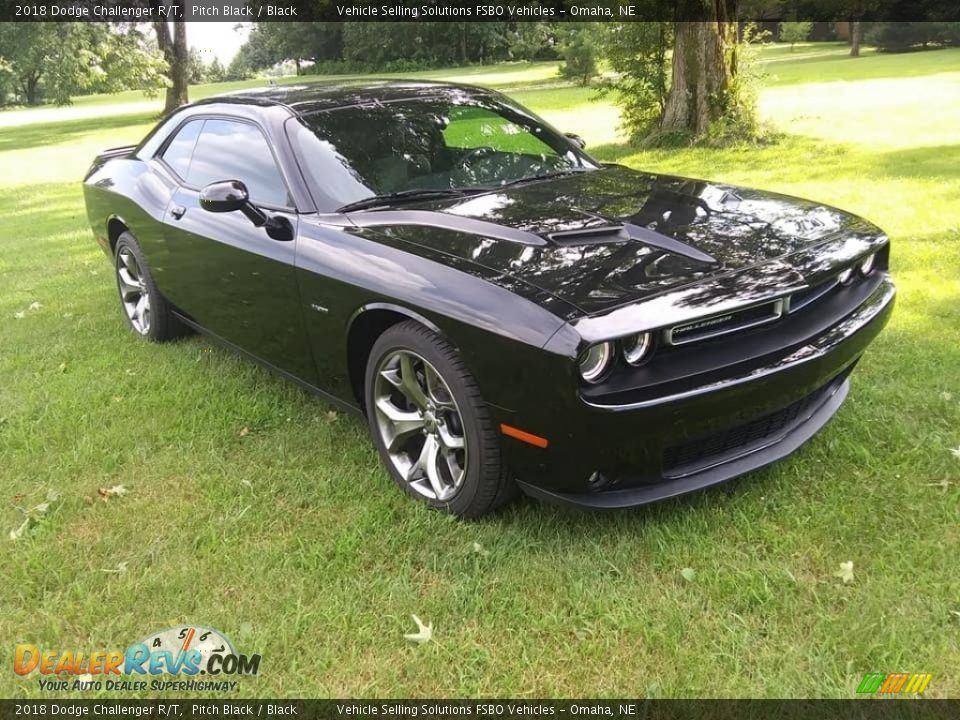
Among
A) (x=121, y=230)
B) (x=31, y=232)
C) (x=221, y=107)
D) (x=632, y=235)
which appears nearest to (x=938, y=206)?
(x=632, y=235)

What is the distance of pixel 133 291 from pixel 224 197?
218 cm

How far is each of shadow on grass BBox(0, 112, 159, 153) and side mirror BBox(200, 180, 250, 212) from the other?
2227 cm

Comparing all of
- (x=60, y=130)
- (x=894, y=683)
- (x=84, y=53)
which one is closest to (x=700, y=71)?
(x=894, y=683)

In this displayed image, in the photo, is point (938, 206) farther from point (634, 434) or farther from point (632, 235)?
point (634, 434)

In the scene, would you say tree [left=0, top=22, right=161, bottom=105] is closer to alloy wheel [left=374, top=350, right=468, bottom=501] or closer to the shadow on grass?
the shadow on grass

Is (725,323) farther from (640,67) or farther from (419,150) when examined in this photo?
(640,67)

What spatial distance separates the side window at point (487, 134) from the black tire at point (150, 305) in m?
2.12

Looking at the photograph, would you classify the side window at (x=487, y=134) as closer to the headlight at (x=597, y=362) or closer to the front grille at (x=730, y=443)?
the headlight at (x=597, y=362)

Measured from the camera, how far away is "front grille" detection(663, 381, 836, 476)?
101 inches

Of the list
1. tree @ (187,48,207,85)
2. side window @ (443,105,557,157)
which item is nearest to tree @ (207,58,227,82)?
tree @ (187,48,207,85)

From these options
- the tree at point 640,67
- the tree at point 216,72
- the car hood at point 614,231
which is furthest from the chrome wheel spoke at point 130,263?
the tree at point 216,72

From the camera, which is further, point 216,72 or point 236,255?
point 216,72

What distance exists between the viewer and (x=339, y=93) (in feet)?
12.9

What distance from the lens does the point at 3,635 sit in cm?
252
